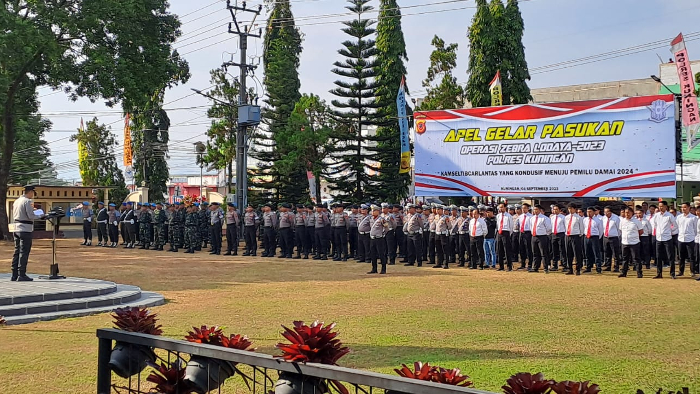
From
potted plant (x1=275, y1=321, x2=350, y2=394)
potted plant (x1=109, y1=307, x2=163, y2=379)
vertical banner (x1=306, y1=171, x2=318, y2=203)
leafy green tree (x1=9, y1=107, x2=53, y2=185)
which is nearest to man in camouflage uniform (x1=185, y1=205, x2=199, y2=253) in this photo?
vertical banner (x1=306, y1=171, x2=318, y2=203)

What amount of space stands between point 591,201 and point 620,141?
17.0 ft

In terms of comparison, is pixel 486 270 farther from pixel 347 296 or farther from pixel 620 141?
pixel 347 296

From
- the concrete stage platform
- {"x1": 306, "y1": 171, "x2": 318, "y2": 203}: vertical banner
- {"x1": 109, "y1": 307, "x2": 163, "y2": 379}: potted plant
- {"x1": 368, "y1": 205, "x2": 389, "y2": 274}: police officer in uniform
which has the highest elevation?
{"x1": 306, "y1": 171, "x2": 318, "y2": 203}: vertical banner

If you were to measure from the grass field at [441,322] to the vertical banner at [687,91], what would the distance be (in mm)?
5054

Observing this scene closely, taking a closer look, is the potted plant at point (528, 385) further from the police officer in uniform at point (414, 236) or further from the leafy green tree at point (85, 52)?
the leafy green tree at point (85, 52)

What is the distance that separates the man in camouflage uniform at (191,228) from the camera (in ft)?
74.7

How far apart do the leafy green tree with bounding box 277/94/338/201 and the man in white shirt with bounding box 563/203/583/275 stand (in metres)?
16.4

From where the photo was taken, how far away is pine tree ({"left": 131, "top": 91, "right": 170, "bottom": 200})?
1731 inches

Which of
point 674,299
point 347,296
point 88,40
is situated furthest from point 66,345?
point 88,40

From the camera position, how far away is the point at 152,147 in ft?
146

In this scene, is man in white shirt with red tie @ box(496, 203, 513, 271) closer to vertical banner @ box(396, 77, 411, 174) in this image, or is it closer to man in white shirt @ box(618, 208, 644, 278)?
man in white shirt @ box(618, 208, 644, 278)

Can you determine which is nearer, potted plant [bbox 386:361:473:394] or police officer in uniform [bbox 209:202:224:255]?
potted plant [bbox 386:361:473:394]

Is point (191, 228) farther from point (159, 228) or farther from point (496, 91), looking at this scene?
point (496, 91)

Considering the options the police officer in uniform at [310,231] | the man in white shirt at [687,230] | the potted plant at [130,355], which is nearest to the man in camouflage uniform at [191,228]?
the police officer in uniform at [310,231]
